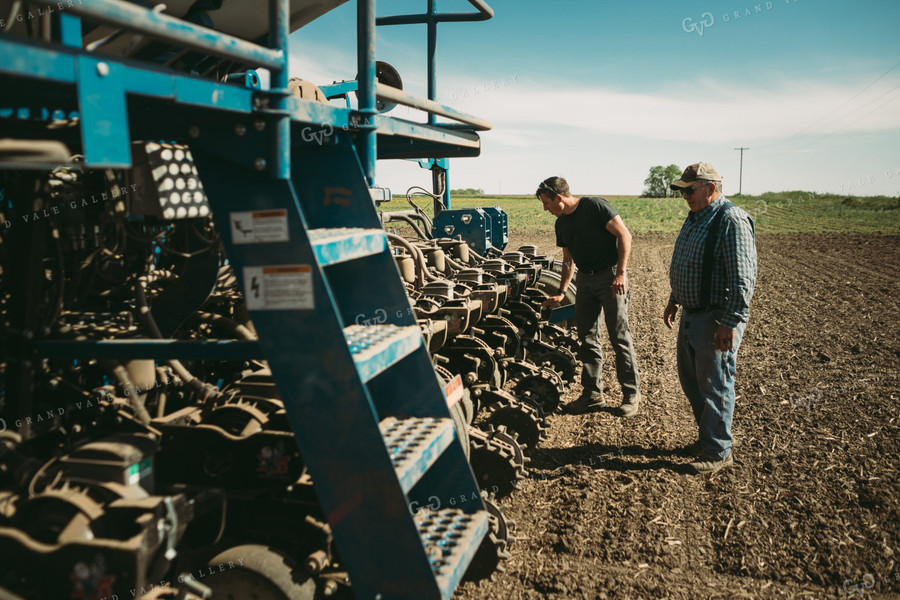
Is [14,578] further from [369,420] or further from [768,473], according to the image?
[768,473]

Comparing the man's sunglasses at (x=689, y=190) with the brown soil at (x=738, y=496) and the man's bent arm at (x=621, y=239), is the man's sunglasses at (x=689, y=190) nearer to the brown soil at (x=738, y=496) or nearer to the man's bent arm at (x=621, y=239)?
the man's bent arm at (x=621, y=239)

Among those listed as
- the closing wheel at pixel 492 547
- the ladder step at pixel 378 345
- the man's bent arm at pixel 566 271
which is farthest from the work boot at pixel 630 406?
the ladder step at pixel 378 345

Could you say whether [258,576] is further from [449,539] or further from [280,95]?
[280,95]

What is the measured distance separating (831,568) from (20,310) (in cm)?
387

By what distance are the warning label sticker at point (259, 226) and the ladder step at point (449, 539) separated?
1.06 meters

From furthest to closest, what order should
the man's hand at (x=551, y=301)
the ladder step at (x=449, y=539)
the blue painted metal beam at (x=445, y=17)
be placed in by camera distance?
the man's hand at (x=551, y=301) < the blue painted metal beam at (x=445, y=17) < the ladder step at (x=449, y=539)

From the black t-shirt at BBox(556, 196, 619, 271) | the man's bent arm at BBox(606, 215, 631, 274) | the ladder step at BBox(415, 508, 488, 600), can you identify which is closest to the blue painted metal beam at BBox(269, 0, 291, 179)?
the ladder step at BBox(415, 508, 488, 600)

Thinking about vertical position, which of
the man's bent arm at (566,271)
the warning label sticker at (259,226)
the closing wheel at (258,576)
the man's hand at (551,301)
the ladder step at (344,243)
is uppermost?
the warning label sticker at (259,226)

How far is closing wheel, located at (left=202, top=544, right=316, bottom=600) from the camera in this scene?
2.44 m

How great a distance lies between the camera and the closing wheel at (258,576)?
2441 mm

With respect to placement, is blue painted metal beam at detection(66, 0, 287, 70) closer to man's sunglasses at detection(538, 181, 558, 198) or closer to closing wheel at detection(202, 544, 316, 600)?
closing wheel at detection(202, 544, 316, 600)

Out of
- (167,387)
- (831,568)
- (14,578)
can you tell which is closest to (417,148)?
(167,387)

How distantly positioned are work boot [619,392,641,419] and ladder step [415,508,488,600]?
3.41 metres

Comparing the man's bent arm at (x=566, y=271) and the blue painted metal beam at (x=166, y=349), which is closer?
the blue painted metal beam at (x=166, y=349)
